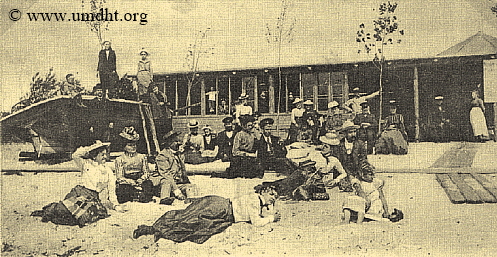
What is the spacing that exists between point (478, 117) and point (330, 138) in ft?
4.67

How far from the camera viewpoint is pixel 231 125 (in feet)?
16.4

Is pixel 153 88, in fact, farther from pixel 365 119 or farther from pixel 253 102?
pixel 365 119

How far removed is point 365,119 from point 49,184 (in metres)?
3.22

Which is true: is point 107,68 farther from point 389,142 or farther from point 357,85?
point 389,142

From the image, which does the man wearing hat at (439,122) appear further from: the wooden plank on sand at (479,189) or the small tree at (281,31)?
the small tree at (281,31)

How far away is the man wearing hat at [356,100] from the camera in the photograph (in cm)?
487

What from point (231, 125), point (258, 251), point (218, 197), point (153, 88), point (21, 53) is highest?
point (21, 53)

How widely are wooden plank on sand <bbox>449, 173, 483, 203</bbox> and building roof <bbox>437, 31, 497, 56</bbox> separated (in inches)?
46.5

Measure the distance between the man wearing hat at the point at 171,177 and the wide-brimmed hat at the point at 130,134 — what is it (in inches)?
11.4

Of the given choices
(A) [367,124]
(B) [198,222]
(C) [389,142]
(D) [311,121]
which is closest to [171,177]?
Result: (B) [198,222]

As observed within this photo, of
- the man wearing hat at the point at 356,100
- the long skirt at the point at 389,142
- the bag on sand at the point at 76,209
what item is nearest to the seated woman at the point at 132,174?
the bag on sand at the point at 76,209

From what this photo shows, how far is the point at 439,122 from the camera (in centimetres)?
484

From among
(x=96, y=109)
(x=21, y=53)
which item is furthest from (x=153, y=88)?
(x=21, y=53)

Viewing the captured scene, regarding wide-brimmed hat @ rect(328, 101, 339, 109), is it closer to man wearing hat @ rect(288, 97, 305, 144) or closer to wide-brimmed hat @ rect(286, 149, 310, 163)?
man wearing hat @ rect(288, 97, 305, 144)
